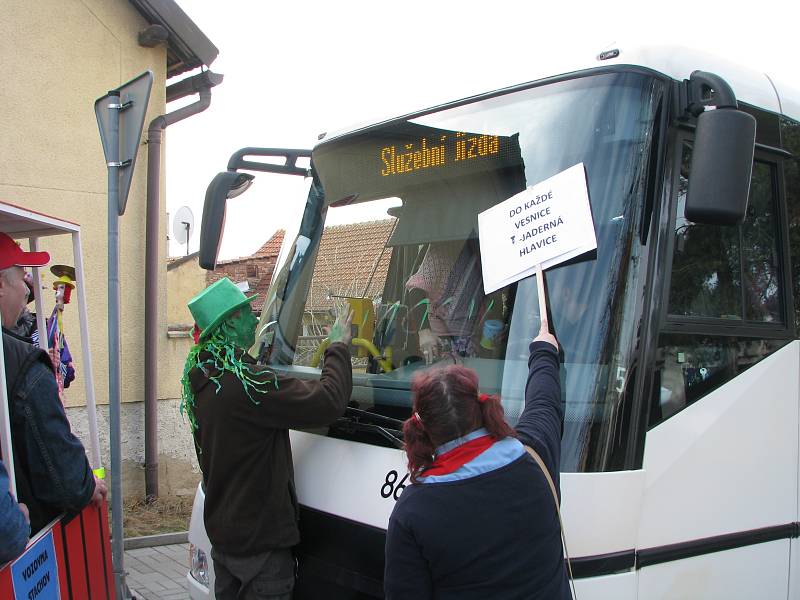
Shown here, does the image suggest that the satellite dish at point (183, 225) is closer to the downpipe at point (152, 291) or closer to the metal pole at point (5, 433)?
the downpipe at point (152, 291)

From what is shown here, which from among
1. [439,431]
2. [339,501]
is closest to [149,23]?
[339,501]

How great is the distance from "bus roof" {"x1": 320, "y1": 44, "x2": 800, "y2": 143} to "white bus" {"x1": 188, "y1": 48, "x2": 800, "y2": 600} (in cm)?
1

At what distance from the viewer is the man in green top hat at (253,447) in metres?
2.95

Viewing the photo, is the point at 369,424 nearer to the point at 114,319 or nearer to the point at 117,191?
the point at 114,319

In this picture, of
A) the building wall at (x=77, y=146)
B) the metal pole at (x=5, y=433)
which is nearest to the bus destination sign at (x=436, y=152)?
the metal pole at (x=5, y=433)

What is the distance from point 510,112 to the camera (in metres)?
3.08

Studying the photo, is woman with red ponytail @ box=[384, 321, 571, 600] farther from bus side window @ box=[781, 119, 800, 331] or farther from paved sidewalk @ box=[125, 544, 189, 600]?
paved sidewalk @ box=[125, 544, 189, 600]

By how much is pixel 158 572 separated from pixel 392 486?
388cm

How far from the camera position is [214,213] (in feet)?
12.9

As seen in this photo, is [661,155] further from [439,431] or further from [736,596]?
[736,596]

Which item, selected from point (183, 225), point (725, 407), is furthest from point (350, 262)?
point (183, 225)

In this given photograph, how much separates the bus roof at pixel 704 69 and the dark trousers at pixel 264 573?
79.3 inches

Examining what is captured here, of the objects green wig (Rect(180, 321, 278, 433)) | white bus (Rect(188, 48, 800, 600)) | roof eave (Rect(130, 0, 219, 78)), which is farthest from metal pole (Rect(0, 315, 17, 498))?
roof eave (Rect(130, 0, 219, 78))

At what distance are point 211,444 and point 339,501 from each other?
0.57 meters
